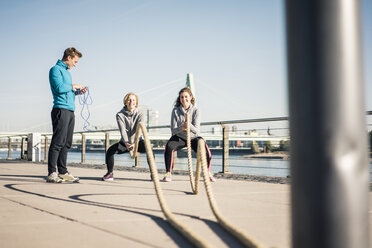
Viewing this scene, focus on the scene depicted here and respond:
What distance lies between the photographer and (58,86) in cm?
455

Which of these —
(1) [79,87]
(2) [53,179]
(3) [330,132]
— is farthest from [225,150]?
(3) [330,132]

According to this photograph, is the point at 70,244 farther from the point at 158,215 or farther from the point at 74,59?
the point at 74,59

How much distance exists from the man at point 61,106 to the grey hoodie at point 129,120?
69cm

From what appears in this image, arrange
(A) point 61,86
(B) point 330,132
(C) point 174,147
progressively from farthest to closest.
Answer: (C) point 174,147 < (A) point 61,86 < (B) point 330,132

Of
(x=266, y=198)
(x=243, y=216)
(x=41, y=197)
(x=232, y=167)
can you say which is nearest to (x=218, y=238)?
(x=243, y=216)

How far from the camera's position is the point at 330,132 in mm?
679

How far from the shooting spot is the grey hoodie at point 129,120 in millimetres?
5246

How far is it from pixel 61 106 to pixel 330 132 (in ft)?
14.2

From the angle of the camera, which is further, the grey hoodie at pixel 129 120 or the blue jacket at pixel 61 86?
the grey hoodie at pixel 129 120

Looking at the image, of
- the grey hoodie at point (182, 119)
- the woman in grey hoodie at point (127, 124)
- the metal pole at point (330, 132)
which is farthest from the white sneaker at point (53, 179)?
the metal pole at point (330, 132)

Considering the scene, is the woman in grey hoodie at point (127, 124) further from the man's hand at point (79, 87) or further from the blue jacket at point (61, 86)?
the blue jacket at point (61, 86)

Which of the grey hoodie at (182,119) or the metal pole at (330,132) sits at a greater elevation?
the grey hoodie at (182,119)

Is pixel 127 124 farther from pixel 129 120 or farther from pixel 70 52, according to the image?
pixel 70 52

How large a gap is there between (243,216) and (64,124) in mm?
2947
